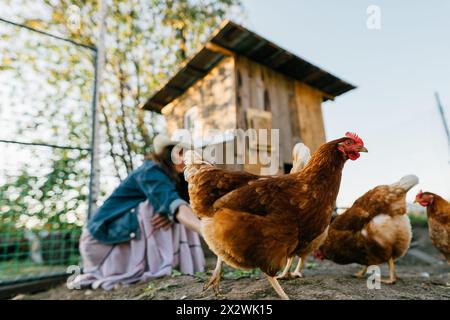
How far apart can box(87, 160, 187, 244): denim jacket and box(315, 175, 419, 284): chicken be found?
1.25 metres

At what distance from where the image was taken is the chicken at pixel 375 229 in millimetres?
1694

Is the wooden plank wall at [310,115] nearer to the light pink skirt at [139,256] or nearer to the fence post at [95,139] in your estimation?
the light pink skirt at [139,256]

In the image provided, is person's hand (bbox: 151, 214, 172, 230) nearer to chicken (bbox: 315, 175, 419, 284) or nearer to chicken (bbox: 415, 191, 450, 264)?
chicken (bbox: 315, 175, 419, 284)

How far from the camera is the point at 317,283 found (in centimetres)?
138

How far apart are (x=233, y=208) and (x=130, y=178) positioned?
Answer: 5.52 feet

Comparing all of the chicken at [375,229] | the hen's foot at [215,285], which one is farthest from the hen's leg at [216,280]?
the chicken at [375,229]

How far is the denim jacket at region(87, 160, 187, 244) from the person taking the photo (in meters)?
2.00

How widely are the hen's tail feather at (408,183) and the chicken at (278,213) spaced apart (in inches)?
41.2

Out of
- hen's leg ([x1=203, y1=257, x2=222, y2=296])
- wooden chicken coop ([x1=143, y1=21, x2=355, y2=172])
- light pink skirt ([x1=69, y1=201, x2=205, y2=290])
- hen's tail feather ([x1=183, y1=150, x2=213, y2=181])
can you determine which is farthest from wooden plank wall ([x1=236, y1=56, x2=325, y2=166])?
hen's leg ([x1=203, y1=257, x2=222, y2=296])

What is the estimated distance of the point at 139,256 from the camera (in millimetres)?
2314

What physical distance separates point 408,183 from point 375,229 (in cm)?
43

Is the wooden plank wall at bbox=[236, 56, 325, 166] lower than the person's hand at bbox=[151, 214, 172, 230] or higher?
higher

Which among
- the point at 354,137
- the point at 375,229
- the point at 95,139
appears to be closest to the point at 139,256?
the point at 95,139

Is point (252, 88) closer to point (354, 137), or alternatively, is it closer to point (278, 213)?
point (354, 137)
